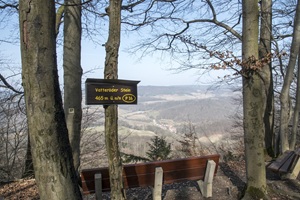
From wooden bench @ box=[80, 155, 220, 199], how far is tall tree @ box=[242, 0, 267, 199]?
0.65 meters

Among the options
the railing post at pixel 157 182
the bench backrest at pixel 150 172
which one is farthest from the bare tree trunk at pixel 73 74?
the railing post at pixel 157 182

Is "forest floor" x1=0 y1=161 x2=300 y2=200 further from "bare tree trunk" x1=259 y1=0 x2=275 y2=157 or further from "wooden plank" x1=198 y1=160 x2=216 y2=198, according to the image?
"bare tree trunk" x1=259 y1=0 x2=275 y2=157

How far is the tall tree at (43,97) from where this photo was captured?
2.42 meters

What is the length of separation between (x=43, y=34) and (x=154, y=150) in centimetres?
1016

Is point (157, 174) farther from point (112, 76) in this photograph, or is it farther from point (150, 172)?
point (112, 76)

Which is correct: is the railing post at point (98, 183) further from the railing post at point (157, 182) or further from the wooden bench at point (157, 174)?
the railing post at point (157, 182)

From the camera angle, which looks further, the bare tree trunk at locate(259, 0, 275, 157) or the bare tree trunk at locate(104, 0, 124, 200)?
the bare tree trunk at locate(259, 0, 275, 157)

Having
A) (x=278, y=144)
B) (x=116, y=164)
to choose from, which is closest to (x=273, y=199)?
(x=116, y=164)

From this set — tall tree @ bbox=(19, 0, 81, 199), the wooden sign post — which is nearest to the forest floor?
the wooden sign post

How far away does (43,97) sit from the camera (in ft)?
8.03

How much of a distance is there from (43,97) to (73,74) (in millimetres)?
3502

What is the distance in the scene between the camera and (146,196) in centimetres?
482

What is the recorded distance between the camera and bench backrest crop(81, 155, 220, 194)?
13.2 feet

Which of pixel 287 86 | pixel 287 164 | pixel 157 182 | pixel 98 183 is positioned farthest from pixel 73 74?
pixel 287 86
